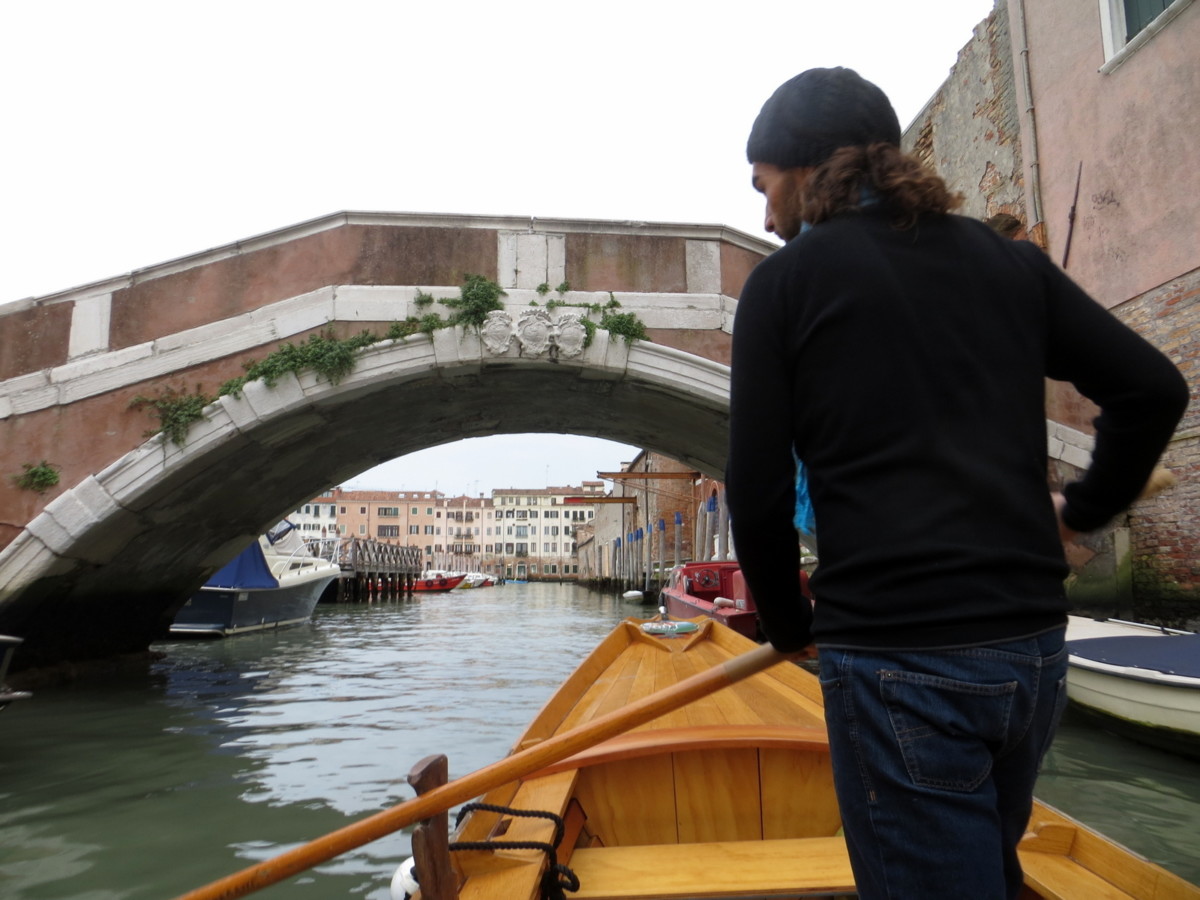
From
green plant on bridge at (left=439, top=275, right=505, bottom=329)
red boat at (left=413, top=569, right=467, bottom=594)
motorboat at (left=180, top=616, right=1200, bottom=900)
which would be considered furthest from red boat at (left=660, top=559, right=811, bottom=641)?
red boat at (left=413, top=569, right=467, bottom=594)

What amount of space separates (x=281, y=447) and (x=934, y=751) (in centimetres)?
658

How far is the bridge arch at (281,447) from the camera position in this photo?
574cm

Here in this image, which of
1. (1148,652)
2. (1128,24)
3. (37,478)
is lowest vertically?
(1148,652)

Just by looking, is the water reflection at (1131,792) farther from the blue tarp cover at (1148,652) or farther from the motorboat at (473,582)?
the motorboat at (473,582)

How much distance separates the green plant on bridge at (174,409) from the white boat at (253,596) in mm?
5262

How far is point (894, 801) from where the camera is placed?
0.81 metres

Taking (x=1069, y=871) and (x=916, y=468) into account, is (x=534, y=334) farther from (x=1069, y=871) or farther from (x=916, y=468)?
(x=916, y=468)

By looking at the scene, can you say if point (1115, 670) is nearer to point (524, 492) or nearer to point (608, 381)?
point (608, 381)

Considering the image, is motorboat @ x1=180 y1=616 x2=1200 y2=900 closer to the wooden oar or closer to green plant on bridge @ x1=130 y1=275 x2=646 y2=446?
the wooden oar

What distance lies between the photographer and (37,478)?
18.5 ft

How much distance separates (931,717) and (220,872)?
2895mm

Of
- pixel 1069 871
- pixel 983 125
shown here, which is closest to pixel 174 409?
pixel 1069 871

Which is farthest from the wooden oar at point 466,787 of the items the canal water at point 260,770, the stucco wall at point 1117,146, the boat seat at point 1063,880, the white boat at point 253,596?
the white boat at point 253,596

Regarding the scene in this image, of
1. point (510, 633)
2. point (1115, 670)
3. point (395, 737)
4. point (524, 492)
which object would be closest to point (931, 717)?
point (1115, 670)
